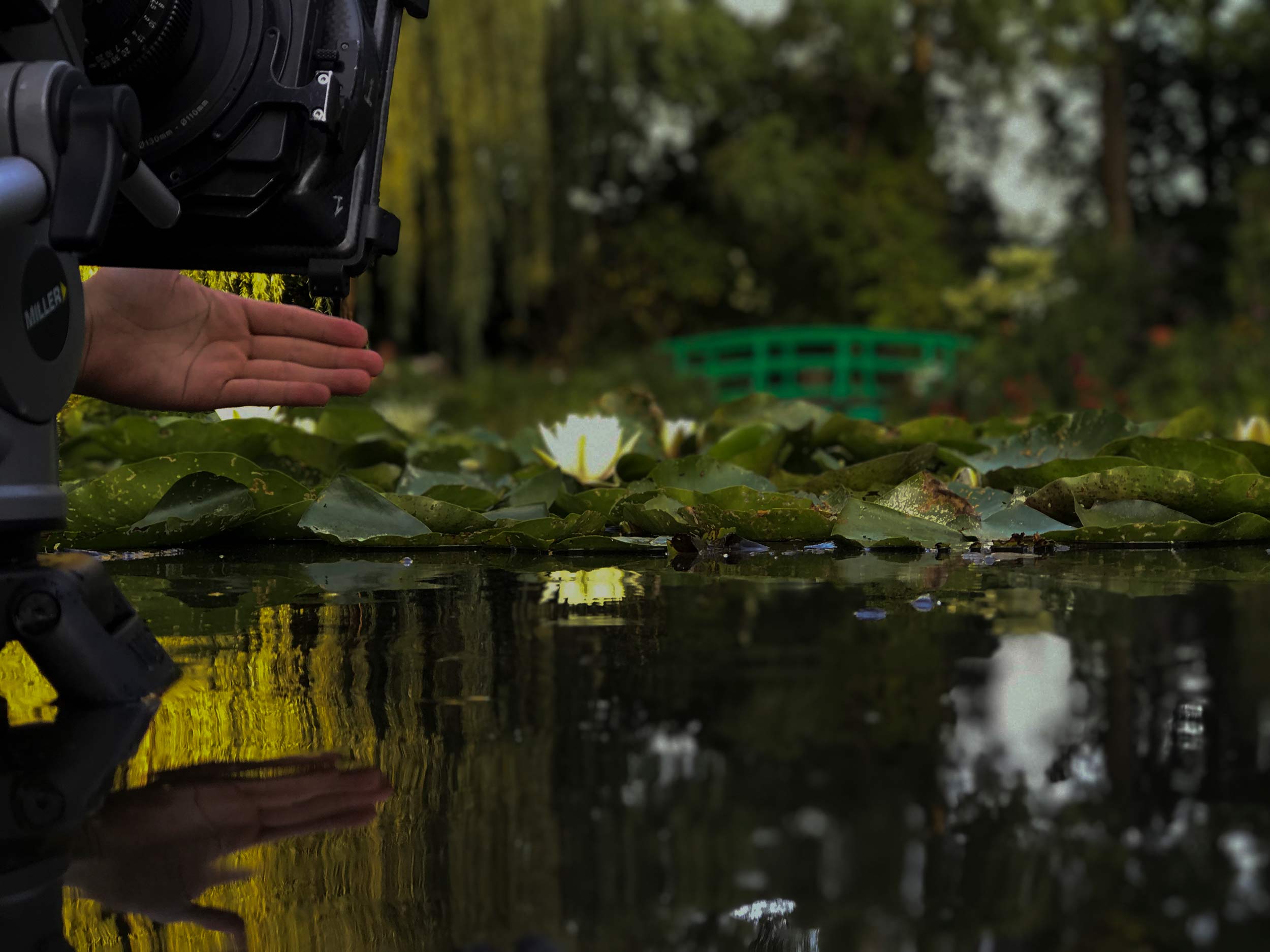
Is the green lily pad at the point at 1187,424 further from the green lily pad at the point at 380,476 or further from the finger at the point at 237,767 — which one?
the finger at the point at 237,767

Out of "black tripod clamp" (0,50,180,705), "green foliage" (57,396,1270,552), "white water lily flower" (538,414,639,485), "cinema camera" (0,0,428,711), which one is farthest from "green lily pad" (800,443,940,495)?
"black tripod clamp" (0,50,180,705)

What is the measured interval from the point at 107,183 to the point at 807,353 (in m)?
10.1

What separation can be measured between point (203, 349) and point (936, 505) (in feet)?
2.38

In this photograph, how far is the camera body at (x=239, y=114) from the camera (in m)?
0.88

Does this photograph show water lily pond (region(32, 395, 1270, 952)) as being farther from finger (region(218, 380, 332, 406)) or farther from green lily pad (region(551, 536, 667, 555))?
finger (region(218, 380, 332, 406))

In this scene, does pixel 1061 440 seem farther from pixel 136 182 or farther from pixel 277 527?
pixel 136 182

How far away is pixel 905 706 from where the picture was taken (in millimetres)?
546

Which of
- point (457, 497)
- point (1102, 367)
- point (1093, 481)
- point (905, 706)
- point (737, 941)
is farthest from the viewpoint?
point (1102, 367)

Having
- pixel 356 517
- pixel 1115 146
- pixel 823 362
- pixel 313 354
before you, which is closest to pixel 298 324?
pixel 313 354

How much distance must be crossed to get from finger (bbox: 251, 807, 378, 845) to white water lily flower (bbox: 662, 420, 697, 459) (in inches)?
45.9

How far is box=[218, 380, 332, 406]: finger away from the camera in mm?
1050

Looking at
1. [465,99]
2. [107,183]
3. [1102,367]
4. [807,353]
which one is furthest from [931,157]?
[107,183]

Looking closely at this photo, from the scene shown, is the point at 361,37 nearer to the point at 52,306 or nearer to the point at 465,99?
the point at 52,306

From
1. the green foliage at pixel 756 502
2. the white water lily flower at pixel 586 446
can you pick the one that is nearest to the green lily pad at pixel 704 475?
the green foliage at pixel 756 502
